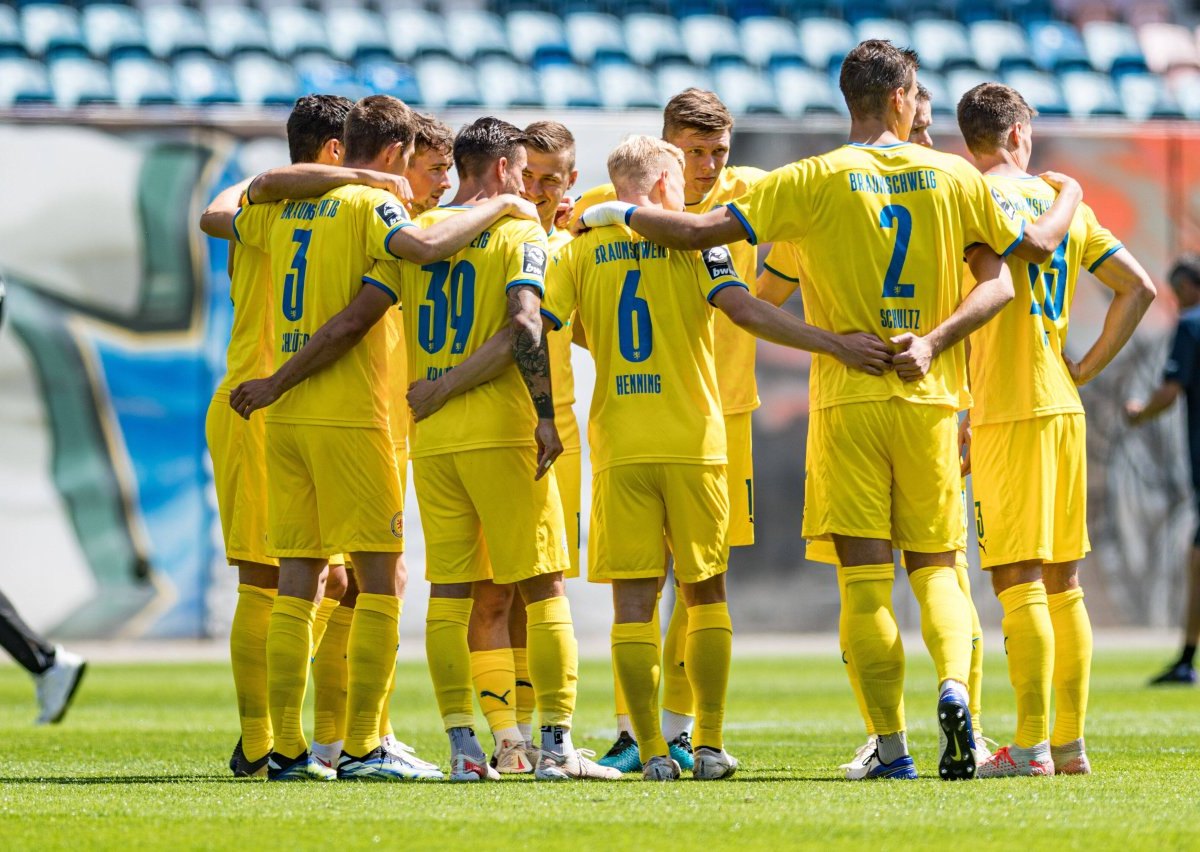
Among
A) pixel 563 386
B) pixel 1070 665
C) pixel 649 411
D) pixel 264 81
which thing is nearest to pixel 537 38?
pixel 264 81

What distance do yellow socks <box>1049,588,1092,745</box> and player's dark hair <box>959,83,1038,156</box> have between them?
1.64 metres

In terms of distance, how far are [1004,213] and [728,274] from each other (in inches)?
37.4

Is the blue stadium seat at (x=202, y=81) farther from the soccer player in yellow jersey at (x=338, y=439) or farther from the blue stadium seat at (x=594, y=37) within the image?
the soccer player in yellow jersey at (x=338, y=439)

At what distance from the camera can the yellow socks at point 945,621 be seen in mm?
5176

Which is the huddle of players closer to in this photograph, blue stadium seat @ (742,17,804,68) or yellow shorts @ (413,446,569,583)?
yellow shorts @ (413,446,569,583)

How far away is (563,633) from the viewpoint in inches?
220

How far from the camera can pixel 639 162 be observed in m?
5.59

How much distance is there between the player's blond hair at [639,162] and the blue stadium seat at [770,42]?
486 inches

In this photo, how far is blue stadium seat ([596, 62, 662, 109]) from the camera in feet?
55.1

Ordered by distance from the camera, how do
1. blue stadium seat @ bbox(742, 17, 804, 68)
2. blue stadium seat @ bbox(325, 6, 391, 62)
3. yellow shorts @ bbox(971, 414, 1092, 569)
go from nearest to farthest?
yellow shorts @ bbox(971, 414, 1092, 569), blue stadium seat @ bbox(325, 6, 391, 62), blue stadium seat @ bbox(742, 17, 804, 68)

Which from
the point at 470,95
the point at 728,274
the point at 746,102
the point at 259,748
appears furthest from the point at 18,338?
the point at 728,274

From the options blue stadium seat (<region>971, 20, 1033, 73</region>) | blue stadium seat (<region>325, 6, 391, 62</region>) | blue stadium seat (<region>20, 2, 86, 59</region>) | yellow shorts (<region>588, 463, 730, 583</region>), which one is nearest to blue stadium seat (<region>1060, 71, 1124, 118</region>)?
blue stadium seat (<region>971, 20, 1033, 73</region>)

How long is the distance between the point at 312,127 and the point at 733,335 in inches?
71.2

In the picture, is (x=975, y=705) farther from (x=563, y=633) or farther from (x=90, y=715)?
(x=90, y=715)
